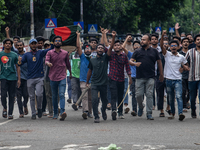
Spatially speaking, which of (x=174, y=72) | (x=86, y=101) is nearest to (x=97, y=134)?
(x=86, y=101)

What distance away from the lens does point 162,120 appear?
10344 millimetres

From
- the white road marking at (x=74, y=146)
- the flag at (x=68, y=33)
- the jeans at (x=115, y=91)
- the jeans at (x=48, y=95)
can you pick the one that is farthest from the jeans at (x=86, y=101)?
the white road marking at (x=74, y=146)

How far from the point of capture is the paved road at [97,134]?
712 cm

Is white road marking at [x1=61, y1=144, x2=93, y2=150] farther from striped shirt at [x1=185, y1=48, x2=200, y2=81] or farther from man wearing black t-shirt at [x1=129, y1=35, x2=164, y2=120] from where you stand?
striped shirt at [x1=185, y1=48, x2=200, y2=81]

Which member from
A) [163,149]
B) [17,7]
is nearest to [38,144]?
[163,149]

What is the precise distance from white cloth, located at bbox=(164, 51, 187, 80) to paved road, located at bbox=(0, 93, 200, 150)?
3.30 feet

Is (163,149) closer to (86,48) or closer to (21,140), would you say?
(21,140)

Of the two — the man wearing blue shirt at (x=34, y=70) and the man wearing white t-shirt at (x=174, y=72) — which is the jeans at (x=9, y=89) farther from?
the man wearing white t-shirt at (x=174, y=72)

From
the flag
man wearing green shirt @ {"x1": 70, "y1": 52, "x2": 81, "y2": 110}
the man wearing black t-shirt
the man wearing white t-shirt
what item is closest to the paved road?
the man wearing white t-shirt

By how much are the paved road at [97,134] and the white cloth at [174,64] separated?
1.01m

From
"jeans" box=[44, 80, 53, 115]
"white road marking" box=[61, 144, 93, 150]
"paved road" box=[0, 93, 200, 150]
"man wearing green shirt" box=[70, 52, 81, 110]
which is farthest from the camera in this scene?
"man wearing green shirt" box=[70, 52, 81, 110]

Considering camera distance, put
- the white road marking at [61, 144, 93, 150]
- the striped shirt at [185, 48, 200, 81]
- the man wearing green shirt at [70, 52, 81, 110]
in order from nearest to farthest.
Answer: the white road marking at [61, 144, 93, 150] → the striped shirt at [185, 48, 200, 81] → the man wearing green shirt at [70, 52, 81, 110]

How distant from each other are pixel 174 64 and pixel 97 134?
3109 mm

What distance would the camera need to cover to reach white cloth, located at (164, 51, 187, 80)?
34.2 feet
